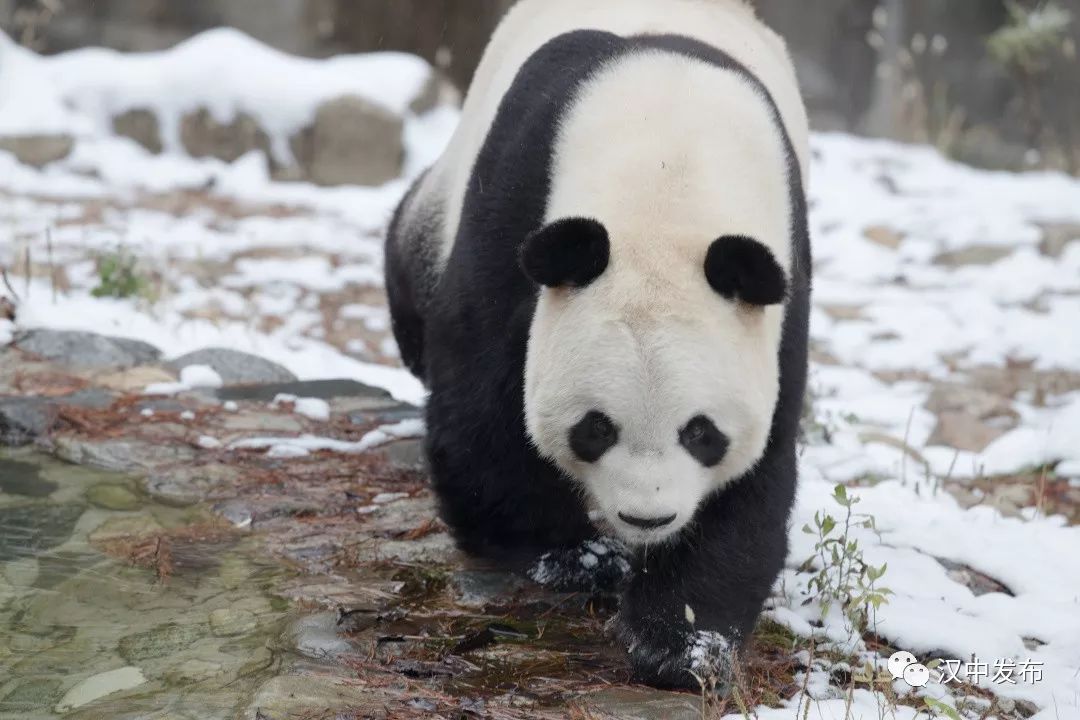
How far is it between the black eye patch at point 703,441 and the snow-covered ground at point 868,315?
2.03ft

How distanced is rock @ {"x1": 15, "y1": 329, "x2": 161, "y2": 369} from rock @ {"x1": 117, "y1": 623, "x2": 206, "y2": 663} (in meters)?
2.64

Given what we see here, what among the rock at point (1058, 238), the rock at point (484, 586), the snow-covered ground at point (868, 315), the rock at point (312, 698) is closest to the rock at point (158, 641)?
the rock at point (312, 698)

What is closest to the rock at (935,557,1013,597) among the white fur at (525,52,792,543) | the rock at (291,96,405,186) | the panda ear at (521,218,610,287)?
the white fur at (525,52,792,543)

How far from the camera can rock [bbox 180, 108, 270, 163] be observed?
11820 millimetres

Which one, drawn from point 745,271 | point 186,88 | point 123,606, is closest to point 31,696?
point 123,606

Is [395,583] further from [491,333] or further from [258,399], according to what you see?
[258,399]

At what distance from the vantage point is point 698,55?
349 centimetres

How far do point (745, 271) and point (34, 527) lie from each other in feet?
7.43

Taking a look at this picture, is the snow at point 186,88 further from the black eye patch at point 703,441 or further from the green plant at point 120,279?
the black eye patch at point 703,441

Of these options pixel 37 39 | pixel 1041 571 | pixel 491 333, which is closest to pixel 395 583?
pixel 491 333

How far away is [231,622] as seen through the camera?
3.12 m

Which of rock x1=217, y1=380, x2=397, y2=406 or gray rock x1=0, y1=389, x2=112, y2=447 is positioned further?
rock x1=217, y1=380, x2=397, y2=406

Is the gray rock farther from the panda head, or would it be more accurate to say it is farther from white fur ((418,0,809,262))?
the panda head

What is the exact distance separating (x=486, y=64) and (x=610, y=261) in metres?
2.07
